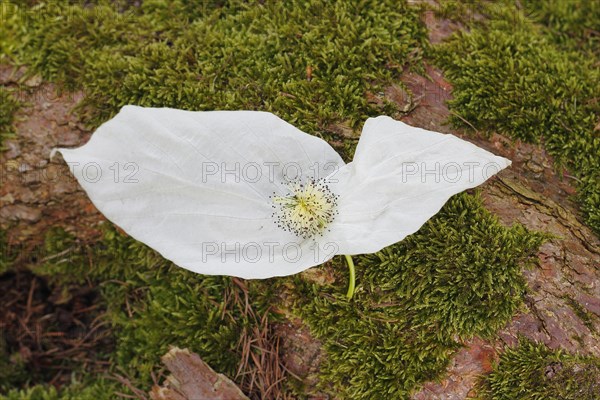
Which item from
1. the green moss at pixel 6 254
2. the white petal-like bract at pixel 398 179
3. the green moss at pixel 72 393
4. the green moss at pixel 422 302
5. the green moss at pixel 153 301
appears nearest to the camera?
the white petal-like bract at pixel 398 179

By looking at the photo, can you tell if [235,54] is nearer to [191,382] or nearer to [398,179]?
[398,179]

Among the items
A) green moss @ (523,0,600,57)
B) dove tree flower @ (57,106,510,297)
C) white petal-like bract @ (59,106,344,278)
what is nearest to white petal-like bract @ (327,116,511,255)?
dove tree flower @ (57,106,510,297)

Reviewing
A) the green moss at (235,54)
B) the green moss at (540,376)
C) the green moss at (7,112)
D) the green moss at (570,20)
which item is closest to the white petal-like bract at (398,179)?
the green moss at (235,54)

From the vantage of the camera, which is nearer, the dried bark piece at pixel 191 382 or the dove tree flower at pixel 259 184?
the dove tree flower at pixel 259 184

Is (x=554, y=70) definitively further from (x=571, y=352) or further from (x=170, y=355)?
(x=170, y=355)

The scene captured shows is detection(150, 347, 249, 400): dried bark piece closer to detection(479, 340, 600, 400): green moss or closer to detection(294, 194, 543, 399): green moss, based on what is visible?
detection(294, 194, 543, 399): green moss

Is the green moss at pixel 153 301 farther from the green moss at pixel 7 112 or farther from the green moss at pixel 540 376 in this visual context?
the green moss at pixel 540 376

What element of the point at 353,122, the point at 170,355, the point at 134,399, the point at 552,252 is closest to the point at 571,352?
the point at 552,252
